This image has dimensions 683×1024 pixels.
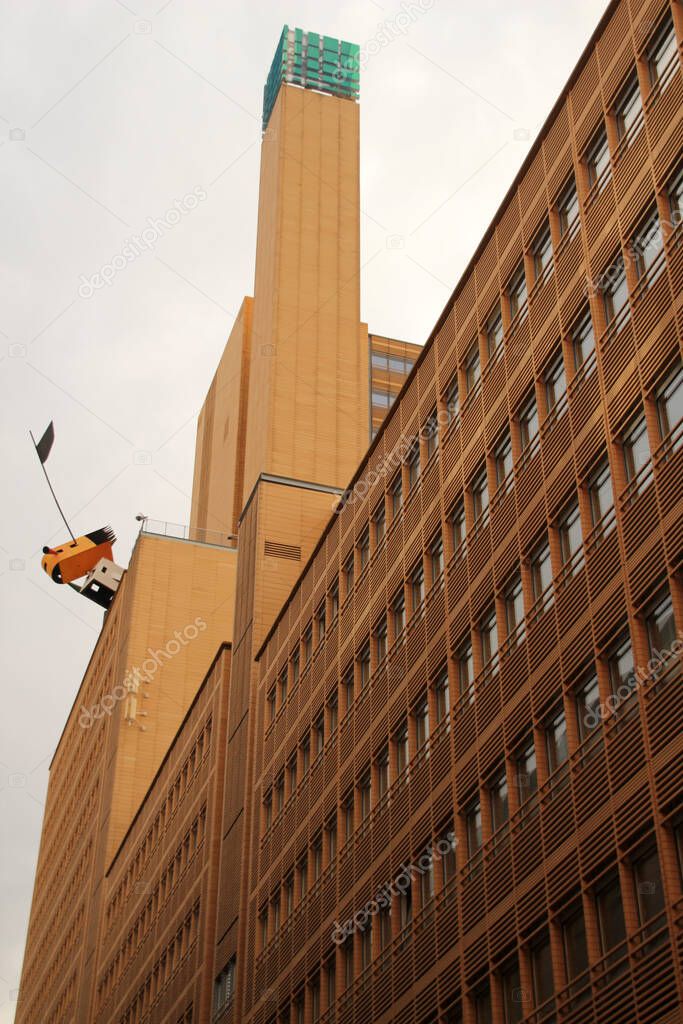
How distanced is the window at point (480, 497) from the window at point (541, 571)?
397cm

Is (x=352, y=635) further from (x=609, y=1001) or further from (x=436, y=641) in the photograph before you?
(x=609, y=1001)

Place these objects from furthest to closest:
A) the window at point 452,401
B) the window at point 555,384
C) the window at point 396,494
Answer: the window at point 396,494 < the window at point 452,401 < the window at point 555,384

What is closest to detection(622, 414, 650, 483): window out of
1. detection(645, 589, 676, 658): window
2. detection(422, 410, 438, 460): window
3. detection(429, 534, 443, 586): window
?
detection(645, 589, 676, 658): window

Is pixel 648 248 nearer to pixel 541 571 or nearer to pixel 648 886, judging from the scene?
pixel 541 571

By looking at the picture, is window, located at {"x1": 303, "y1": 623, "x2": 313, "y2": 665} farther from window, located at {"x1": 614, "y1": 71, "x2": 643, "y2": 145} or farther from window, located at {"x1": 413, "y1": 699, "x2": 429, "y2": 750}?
window, located at {"x1": 614, "y1": 71, "x2": 643, "y2": 145}

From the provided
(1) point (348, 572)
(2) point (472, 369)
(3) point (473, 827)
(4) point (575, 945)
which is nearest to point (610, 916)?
(4) point (575, 945)

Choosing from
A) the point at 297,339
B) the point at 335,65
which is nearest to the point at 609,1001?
the point at 297,339

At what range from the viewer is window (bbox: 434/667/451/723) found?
38906mm

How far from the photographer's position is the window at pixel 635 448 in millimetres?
29562

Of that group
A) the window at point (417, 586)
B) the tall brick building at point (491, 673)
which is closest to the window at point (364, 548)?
the tall brick building at point (491, 673)

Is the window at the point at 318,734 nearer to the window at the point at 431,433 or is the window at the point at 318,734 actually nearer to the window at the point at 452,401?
the window at the point at 431,433

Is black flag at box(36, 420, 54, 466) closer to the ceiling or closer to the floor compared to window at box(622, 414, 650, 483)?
closer to the ceiling

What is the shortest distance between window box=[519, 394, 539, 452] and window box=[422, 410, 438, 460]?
6.88 m

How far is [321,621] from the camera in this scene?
5347cm
